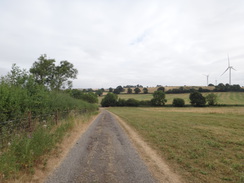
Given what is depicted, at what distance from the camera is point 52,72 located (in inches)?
1243

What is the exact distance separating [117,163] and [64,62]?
3301 centimetres

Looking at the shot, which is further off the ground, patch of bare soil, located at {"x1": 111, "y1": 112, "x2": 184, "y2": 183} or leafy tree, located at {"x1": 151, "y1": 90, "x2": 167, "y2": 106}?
leafy tree, located at {"x1": 151, "y1": 90, "x2": 167, "y2": 106}

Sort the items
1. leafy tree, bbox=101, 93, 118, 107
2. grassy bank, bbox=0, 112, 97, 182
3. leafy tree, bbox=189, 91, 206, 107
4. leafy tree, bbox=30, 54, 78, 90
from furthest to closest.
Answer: leafy tree, bbox=101, 93, 118, 107
leafy tree, bbox=189, 91, 206, 107
leafy tree, bbox=30, 54, 78, 90
grassy bank, bbox=0, 112, 97, 182

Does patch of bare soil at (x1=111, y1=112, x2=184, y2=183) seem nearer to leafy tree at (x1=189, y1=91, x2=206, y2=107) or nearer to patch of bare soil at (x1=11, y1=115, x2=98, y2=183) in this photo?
patch of bare soil at (x1=11, y1=115, x2=98, y2=183)

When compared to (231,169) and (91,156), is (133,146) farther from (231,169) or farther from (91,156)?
(231,169)

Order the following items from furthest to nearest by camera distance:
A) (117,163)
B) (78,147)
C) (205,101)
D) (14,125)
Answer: (205,101) → (78,147) → (14,125) → (117,163)

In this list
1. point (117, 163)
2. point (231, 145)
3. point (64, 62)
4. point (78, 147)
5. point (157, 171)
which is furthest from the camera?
point (64, 62)

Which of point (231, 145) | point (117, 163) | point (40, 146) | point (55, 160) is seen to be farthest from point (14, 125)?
point (231, 145)

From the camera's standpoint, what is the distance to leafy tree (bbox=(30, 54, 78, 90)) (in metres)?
28.9

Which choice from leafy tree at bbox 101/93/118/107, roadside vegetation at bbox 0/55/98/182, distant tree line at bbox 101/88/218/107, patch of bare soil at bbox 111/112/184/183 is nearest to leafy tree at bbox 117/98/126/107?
distant tree line at bbox 101/88/218/107

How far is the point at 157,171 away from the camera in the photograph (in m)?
4.80

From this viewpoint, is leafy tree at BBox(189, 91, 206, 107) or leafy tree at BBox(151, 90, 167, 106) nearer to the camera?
leafy tree at BBox(189, 91, 206, 107)

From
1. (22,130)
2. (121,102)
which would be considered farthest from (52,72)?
(121,102)

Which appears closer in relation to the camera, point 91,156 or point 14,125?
point 91,156
